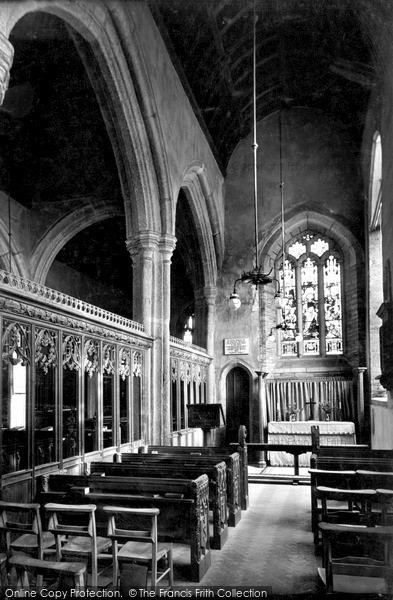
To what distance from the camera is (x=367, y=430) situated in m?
13.9

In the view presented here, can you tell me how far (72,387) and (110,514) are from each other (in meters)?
12.1

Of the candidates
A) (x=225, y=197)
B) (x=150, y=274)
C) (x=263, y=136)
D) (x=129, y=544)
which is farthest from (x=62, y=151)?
(x=129, y=544)

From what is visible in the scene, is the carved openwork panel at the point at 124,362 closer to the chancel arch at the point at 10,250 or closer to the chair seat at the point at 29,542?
the chair seat at the point at 29,542

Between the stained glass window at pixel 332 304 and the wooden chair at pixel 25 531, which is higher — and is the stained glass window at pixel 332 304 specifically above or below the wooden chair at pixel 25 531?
above

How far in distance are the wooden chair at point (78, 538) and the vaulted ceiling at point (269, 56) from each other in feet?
25.5

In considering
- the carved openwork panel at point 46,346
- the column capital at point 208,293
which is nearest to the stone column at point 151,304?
the carved openwork panel at point 46,346

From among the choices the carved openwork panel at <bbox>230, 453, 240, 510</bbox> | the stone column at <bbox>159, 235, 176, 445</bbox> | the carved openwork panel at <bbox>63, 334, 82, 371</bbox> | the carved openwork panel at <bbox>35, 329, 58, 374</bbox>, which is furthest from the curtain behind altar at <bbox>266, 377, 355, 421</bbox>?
the carved openwork panel at <bbox>35, 329, 58, 374</bbox>

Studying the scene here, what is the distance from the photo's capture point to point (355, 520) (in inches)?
235

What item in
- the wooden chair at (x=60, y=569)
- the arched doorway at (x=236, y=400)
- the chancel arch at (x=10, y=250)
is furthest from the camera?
the arched doorway at (x=236, y=400)

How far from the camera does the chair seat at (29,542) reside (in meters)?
4.16

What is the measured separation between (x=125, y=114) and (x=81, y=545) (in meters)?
6.83

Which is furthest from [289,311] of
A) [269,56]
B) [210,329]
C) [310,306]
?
[269,56]

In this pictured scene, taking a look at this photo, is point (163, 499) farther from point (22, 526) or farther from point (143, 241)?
point (143, 241)

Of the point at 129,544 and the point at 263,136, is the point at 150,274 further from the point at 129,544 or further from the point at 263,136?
the point at 263,136
